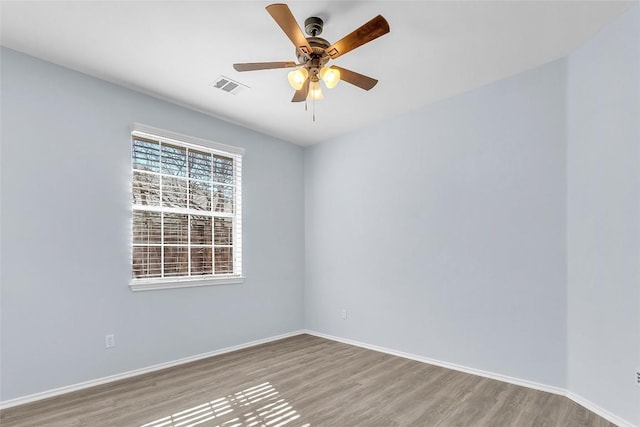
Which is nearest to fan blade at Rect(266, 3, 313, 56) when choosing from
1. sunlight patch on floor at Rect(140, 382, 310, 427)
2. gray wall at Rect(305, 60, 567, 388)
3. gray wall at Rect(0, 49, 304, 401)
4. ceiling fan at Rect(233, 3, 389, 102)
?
ceiling fan at Rect(233, 3, 389, 102)

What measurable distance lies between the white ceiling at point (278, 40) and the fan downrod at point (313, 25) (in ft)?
0.17

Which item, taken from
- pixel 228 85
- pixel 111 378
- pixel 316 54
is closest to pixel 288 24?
pixel 316 54

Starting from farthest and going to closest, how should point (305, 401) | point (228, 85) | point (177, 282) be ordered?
1. point (177, 282)
2. point (228, 85)
3. point (305, 401)

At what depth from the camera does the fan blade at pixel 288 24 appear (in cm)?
182

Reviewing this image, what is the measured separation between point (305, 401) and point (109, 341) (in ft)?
6.23

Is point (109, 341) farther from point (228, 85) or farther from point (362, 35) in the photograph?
point (362, 35)

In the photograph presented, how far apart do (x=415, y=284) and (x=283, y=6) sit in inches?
119

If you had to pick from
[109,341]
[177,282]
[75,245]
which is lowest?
[109,341]

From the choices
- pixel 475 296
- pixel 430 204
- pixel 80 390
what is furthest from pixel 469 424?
pixel 80 390

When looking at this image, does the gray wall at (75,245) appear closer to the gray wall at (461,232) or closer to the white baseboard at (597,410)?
the gray wall at (461,232)

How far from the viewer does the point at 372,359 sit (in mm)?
3730

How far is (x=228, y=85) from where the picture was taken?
3.29 m

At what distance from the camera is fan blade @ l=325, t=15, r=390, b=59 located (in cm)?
191

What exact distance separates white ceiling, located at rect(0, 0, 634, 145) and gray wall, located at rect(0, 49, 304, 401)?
27 cm
